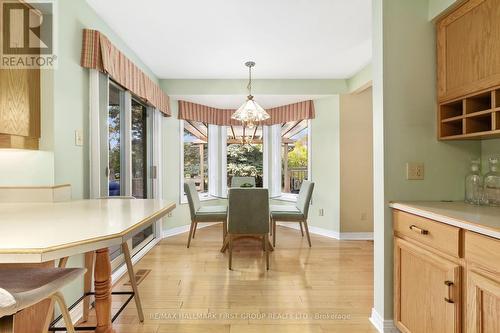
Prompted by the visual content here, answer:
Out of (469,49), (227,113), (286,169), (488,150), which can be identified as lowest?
(286,169)

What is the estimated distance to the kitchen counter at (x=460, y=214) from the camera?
1107 millimetres

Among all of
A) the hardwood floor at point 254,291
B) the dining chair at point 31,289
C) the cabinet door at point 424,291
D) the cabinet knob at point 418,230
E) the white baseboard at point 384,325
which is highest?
the cabinet knob at point 418,230

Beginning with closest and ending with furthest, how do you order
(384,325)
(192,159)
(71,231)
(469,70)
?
(71,231), (469,70), (384,325), (192,159)

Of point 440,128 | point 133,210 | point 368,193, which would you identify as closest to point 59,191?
point 133,210

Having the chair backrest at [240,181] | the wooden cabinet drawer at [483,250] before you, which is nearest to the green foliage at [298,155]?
the chair backrest at [240,181]

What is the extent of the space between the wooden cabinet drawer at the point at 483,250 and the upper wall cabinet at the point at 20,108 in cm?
244

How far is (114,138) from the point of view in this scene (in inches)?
107

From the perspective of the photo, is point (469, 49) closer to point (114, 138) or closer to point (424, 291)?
point (424, 291)

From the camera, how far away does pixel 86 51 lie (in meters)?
2.05

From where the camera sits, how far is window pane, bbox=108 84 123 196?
8.61ft

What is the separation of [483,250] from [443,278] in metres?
0.29

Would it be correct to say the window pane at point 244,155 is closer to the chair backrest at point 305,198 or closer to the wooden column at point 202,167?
the wooden column at point 202,167

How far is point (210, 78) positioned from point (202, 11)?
68.8 inches

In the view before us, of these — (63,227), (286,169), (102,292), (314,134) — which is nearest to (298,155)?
(286,169)
